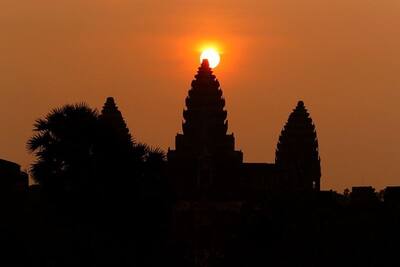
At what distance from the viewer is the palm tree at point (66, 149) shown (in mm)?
93750

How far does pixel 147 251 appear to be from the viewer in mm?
94375

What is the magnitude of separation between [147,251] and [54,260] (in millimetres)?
5421

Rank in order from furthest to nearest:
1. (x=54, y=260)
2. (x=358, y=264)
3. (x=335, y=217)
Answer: (x=335, y=217), (x=358, y=264), (x=54, y=260)

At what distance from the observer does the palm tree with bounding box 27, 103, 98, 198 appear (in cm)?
9375

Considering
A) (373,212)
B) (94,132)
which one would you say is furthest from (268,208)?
(94,132)

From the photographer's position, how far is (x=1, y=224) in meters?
94.6

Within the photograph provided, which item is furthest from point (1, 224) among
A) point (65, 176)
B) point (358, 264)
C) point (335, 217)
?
point (335, 217)

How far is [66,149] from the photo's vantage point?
94.6 metres

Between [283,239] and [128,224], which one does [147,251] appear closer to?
[128,224]

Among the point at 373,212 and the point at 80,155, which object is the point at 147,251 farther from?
the point at 373,212

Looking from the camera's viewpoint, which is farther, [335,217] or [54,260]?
[335,217]

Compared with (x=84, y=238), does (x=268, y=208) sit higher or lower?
higher

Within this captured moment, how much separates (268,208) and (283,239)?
2165cm

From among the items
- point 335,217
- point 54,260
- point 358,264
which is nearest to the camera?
point 54,260
